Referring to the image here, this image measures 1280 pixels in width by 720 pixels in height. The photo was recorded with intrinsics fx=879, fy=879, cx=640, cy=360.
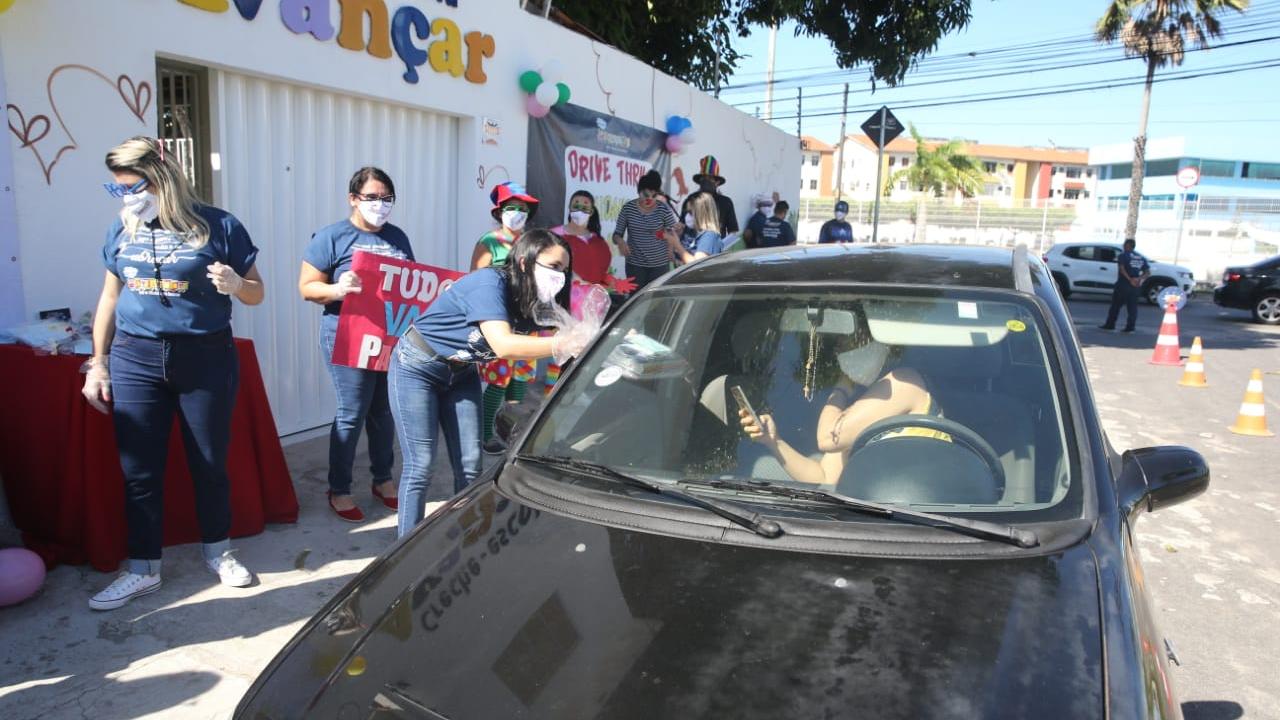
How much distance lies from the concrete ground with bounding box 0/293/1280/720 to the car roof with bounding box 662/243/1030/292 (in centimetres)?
113

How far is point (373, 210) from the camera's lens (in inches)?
171

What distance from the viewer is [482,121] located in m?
7.14

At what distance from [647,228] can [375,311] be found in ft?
12.9

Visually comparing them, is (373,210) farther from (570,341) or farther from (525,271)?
(570,341)

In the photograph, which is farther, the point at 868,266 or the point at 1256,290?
the point at 1256,290

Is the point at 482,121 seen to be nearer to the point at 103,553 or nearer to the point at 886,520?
the point at 103,553

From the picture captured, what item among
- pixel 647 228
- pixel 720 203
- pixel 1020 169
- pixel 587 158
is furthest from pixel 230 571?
pixel 1020 169

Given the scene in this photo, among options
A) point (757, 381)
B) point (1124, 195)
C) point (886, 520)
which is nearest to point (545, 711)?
point (886, 520)

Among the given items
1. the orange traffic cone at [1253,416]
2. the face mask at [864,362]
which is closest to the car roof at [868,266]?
the face mask at [864,362]

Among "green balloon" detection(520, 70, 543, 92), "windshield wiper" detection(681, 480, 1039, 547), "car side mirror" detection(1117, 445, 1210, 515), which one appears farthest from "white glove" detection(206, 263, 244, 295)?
"green balloon" detection(520, 70, 543, 92)

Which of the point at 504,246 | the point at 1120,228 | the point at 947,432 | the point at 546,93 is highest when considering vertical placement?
the point at 546,93

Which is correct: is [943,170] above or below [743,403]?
above

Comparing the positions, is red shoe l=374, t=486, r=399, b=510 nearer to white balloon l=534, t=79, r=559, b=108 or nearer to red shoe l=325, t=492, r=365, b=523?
red shoe l=325, t=492, r=365, b=523

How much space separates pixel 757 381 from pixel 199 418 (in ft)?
7.67
